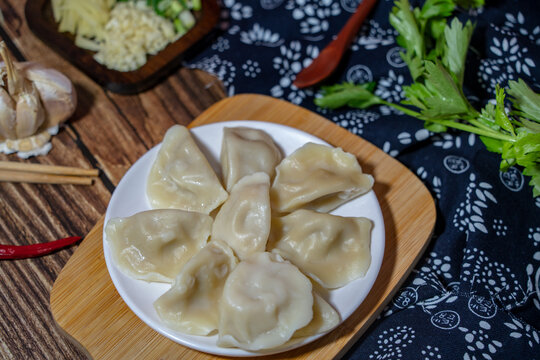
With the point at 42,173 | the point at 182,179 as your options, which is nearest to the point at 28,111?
the point at 42,173

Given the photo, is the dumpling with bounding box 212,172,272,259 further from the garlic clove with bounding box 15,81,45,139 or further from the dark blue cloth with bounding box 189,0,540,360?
the garlic clove with bounding box 15,81,45,139

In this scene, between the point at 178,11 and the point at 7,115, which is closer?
the point at 7,115

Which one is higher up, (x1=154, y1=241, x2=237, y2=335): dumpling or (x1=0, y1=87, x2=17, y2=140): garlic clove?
(x1=0, y1=87, x2=17, y2=140): garlic clove

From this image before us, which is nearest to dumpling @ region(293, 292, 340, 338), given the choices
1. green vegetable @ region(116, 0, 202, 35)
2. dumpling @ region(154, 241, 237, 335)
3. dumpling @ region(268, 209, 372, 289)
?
dumpling @ region(268, 209, 372, 289)

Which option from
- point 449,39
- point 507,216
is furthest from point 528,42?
point 507,216

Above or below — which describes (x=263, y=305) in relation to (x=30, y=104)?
below

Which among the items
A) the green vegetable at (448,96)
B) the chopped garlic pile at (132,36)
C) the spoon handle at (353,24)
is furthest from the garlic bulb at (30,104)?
the spoon handle at (353,24)

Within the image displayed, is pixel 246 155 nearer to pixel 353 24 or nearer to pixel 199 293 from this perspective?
pixel 199 293
